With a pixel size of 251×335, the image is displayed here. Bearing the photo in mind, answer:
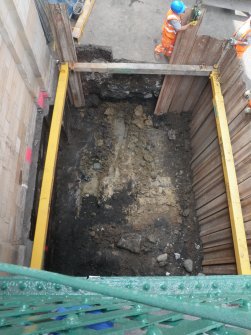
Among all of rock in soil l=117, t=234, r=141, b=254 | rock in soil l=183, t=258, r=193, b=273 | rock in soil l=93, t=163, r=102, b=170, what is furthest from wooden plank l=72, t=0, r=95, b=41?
rock in soil l=183, t=258, r=193, b=273

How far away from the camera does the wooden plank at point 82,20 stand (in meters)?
5.90

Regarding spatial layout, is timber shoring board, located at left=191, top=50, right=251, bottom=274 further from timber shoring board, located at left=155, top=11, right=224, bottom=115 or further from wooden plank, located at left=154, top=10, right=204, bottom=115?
wooden plank, located at left=154, top=10, right=204, bottom=115

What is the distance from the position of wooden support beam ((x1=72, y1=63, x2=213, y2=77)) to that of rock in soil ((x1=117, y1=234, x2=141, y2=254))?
305 cm

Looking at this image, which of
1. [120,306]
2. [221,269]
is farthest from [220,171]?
[120,306]

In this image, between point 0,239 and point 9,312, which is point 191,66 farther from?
point 9,312

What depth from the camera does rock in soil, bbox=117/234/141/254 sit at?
18.8 ft

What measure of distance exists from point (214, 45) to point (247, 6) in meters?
2.44

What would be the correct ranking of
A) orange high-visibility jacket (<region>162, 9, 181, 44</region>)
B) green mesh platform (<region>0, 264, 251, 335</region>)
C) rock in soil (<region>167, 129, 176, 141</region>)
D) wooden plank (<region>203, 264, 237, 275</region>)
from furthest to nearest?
1. rock in soil (<region>167, 129, 176, 141</region>)
2. orange high-visibility jacket (<region>162, 9, 181, 44</region>)
3. wooden plank (<region>203, 264, 237, 275</region>)
4. green mesh platform (<region>0, 264, 251, 335</region>)

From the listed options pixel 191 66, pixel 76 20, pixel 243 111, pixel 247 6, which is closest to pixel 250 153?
pixel 243 111

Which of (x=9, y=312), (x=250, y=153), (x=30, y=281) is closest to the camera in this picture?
(x=9, y=312)

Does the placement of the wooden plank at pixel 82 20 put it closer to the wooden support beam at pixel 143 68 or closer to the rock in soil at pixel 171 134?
the wooden support beam at pixel 143 68

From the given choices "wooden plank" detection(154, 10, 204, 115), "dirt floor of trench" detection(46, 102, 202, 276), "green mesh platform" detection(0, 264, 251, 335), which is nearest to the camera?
"green mesh platform" detection(0, 264, 251, 335)

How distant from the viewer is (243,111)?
4.98m

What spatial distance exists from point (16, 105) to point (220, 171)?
3.46m
